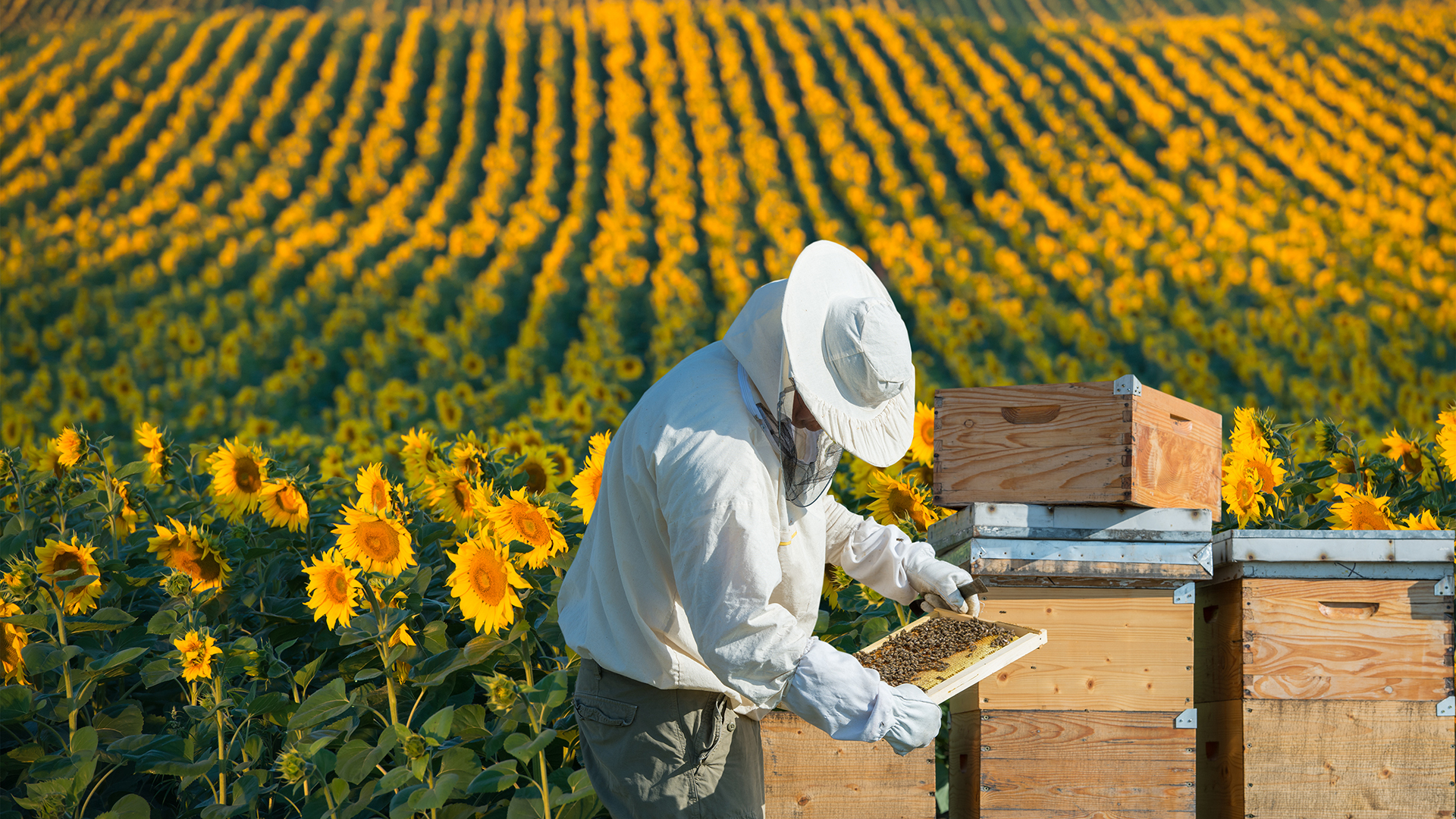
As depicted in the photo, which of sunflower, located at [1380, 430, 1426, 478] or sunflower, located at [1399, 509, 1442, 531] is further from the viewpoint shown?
sunflower, located at [1380, 430, 1426, 478]

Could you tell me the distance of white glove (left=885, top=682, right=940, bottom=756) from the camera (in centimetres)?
214

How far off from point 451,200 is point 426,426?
6.75 metres

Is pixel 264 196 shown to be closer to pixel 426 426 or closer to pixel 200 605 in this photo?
pixel 426 426

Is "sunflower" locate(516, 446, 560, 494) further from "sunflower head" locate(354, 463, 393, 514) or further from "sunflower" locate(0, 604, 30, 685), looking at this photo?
"sunflower" locate(0, 604, 30, 685)

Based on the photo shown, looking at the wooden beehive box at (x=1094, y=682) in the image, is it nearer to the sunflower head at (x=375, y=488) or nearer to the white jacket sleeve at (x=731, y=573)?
the white jacket sleeve at (x=731, y=573)

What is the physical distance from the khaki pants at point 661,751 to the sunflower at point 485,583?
29.2 inches

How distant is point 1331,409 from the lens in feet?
28.0

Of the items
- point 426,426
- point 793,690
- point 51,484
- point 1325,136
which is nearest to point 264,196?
point 426,426

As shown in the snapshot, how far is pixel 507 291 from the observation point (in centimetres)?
998

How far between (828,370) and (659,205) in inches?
397

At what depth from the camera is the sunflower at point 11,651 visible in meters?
3.20

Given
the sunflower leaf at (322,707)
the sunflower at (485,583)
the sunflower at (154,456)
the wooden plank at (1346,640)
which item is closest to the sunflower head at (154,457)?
the sunflower at (154,456)

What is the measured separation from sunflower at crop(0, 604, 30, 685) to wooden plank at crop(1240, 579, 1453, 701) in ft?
11.7

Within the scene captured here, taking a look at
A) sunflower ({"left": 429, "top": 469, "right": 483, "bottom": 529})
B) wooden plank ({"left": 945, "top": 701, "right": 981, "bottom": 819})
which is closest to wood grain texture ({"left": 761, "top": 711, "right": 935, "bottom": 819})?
wooden plank ({"left": 945, "top": 701, "right": 981, "bottom": 819})
